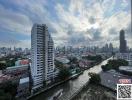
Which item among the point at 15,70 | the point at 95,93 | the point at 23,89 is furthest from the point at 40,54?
the point at 15,70

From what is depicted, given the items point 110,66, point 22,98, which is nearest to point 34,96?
point 22,98

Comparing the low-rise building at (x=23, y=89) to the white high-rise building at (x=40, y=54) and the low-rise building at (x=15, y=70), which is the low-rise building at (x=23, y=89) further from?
the low-rise building at (x=15, y=70)

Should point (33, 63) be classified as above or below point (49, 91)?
above

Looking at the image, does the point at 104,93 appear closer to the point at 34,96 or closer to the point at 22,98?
the point at 34,96

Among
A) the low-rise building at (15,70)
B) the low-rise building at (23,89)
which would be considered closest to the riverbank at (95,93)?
the low-rise building at (23,89)

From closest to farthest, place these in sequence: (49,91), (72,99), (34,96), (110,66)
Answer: (72,99)
(34,96)
(49,91)
(110,66)

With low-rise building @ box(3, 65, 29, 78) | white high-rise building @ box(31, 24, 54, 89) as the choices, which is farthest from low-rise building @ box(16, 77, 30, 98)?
low-rise building @ box(3, 65, 29, 78)

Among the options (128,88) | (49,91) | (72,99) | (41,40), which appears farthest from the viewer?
(41,40)

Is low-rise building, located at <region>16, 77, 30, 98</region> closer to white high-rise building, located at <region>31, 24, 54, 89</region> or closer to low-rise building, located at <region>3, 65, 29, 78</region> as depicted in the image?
white high-rise building, located at <region>31, 24, 54, 89</region>
